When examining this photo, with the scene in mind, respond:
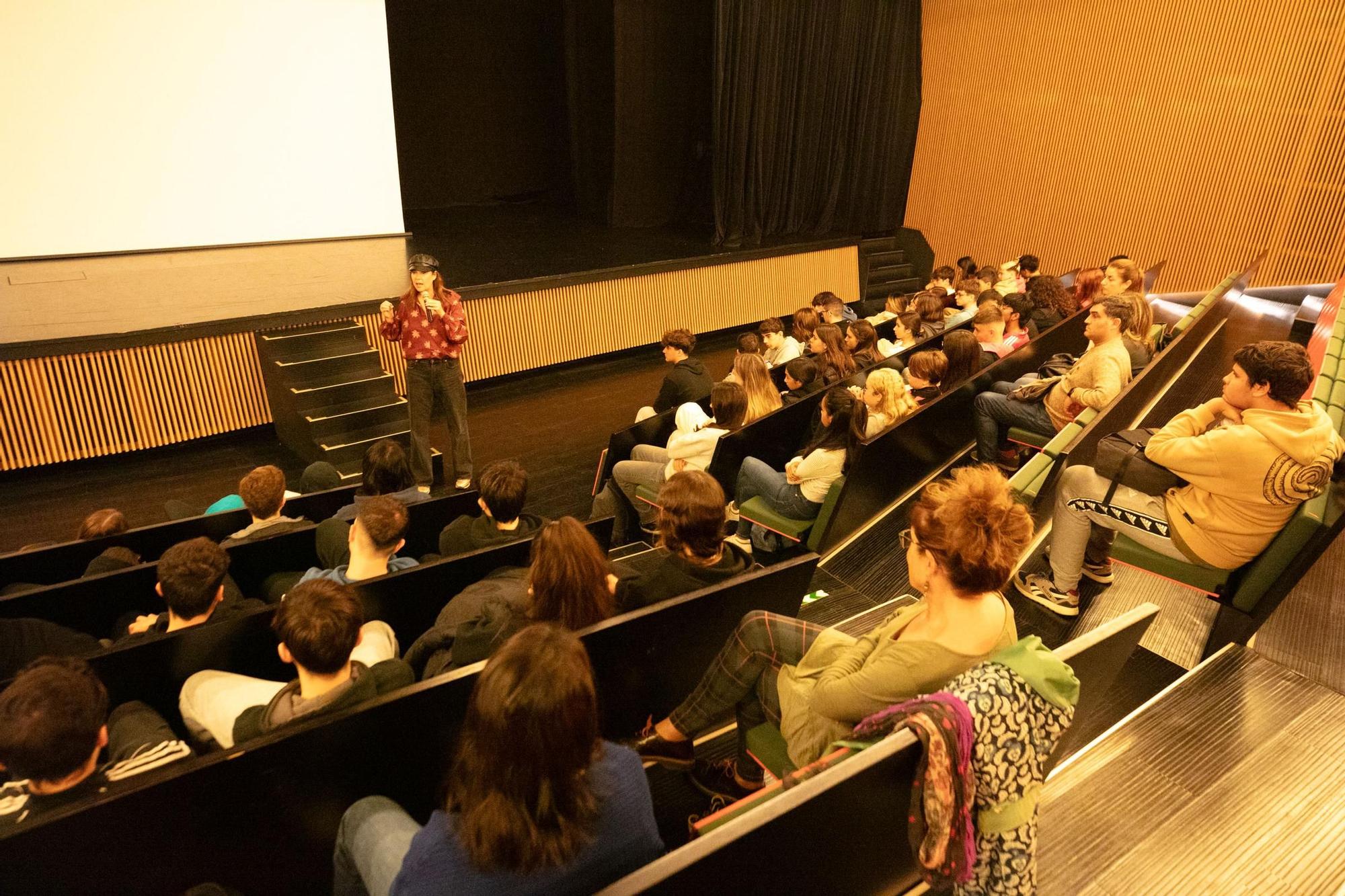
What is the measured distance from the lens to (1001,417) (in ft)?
12.7

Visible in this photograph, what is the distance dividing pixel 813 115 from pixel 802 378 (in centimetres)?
595

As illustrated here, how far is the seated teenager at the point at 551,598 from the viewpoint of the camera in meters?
1.94

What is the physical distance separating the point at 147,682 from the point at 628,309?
18.0 ft

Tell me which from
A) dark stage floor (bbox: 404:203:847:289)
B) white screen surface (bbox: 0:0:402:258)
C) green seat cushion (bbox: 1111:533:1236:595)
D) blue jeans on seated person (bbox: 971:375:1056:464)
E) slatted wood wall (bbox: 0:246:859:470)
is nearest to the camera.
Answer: green seat cushion (bbox: 1111:533:1236:595)

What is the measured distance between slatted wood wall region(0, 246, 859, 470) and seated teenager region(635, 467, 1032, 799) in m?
4.50

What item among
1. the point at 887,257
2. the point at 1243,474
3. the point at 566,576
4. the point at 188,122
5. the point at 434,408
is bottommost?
the point at 434,408

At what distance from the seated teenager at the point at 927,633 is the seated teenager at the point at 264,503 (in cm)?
187

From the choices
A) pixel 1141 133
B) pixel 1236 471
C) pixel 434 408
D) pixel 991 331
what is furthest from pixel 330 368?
pixel 1141 133

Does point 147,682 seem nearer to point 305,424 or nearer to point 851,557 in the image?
point 851,557

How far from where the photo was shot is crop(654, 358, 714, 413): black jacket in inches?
176

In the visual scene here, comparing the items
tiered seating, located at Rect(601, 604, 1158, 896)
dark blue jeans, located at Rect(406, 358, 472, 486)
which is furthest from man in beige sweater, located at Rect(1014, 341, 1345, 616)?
dark blue jeans, located at Rect(406, 358, 472, 486)

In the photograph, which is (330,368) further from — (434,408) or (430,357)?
(430,357)

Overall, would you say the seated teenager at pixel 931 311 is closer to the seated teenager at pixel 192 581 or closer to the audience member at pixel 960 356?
the audience member at pixel 960 356

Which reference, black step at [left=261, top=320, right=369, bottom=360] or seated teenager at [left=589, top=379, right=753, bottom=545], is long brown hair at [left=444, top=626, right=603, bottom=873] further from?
black step at [left=261, top=320, right=369, bottom=360]
